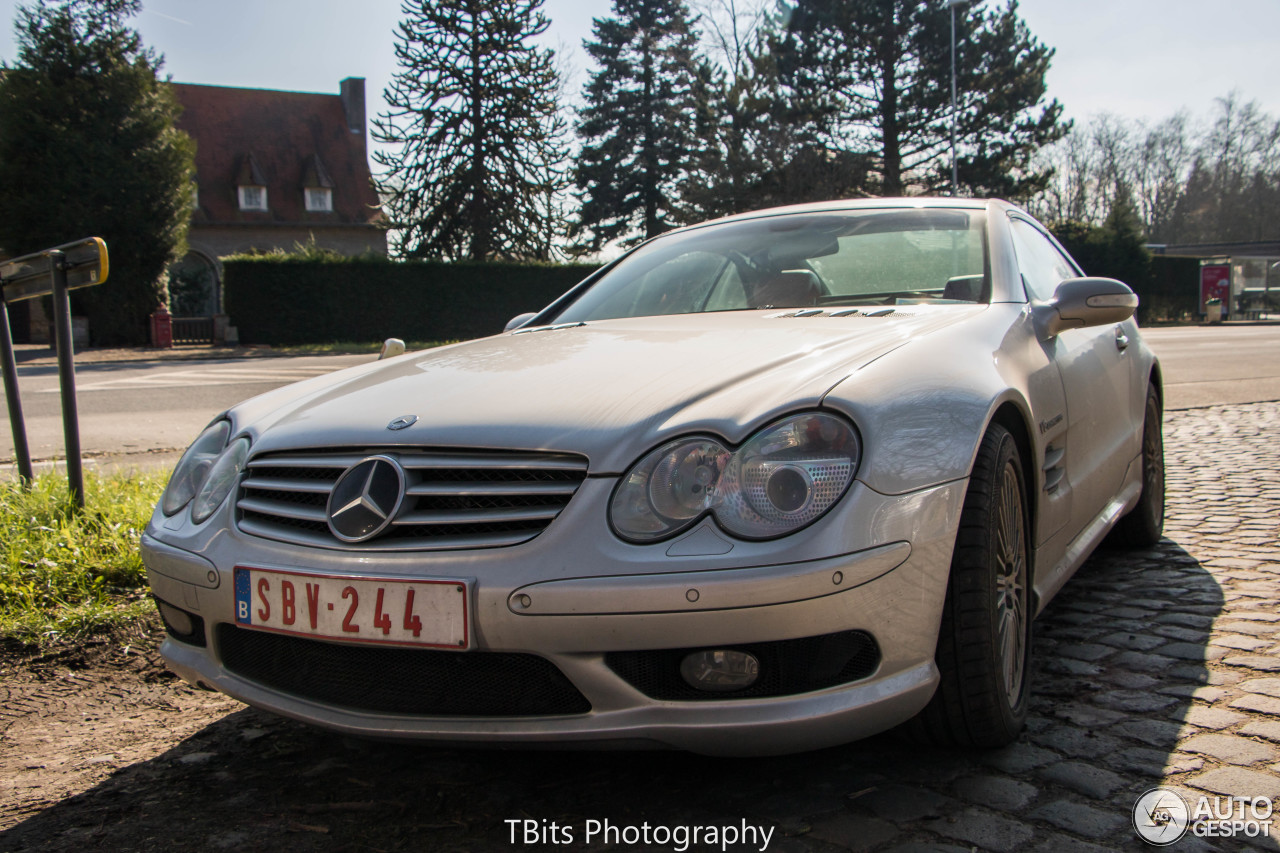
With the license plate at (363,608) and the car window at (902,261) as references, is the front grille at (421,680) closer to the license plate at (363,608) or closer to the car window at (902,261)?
the license plate at (363,608)

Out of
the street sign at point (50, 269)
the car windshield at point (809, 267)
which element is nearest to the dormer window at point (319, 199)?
the street sign at point (50, 269)

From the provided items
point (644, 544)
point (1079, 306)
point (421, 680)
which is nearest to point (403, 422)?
point (421, 680)

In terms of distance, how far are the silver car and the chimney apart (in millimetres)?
47931

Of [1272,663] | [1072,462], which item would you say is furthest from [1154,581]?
[1072,462]

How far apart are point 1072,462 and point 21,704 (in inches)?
122

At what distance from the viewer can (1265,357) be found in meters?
16.0

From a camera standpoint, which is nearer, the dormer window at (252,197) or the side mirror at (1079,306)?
the side mirror at (1079,306)

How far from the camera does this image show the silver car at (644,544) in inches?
72.1

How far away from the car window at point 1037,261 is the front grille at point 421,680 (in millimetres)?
2054

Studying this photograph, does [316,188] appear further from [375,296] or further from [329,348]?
[329,348]

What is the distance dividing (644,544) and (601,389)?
50 centimetres

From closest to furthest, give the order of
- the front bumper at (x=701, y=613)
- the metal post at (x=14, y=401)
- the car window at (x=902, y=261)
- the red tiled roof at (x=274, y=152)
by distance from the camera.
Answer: the front bumper at (x=701, y=613) < the car window at (x=902, y=261) < the metal post at (x=14, y=401) < the red tiled roof at (x=274, y=152)

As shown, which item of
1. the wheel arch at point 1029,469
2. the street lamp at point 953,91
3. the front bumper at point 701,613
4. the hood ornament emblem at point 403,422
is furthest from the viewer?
the street lamp at point 953,91

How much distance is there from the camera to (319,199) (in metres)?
44.5
